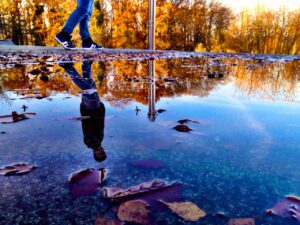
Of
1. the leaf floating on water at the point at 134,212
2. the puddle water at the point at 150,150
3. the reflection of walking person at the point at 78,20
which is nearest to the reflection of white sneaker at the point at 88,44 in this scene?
the reflection of walking person at the point at 78,20

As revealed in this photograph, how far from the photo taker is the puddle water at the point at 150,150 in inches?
30.6

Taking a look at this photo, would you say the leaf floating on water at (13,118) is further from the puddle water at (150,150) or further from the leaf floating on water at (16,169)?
the leaf floating on water at (16,169)

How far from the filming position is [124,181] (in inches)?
35.8

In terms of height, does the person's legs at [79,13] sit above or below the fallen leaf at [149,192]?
above

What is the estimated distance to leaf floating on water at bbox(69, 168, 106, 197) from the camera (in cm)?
84

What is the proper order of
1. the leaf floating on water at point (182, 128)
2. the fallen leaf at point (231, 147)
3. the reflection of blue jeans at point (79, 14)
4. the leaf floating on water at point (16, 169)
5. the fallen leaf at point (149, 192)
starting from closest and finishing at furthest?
1. the fallen leaf at point (149, 192)
2. the leaf floating on water at point (16, 169)
3. the fallen leaf at point (231, 147)
4. the leaf floating on water at point (182, 128)
5. the reflection of blue jeans at point (79, 14)

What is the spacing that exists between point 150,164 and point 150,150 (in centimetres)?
14

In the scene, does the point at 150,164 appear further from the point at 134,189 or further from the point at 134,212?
the point at 134,212

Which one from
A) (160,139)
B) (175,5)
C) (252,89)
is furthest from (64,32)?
(175,5)

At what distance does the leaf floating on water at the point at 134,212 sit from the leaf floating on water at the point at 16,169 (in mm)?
394

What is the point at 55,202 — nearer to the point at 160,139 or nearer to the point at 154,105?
the point at 160,139

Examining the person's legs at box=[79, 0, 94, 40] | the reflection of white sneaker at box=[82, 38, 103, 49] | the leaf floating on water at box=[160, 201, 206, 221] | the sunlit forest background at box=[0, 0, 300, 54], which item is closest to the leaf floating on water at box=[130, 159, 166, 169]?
the leaf floating on water at box=[160, 201, 206, 221]

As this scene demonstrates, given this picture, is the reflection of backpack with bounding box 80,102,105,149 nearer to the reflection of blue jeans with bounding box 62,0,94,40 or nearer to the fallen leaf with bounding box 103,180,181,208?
the fallen leaf with bounding box 103,180,181,208

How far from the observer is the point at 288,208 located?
30.8 inches
